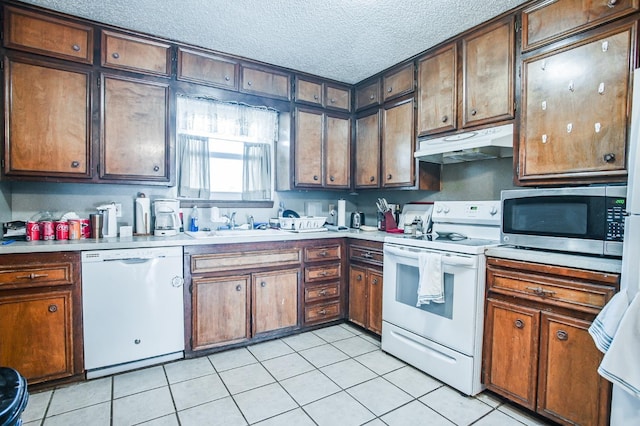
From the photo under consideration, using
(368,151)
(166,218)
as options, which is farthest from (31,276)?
(368,151)

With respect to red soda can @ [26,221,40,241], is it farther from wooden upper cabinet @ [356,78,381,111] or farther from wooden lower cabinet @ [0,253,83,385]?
wooden upper cabinet @ [356,78,381,111]

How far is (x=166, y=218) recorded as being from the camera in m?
2.79

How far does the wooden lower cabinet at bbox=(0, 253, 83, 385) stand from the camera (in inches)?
79.0

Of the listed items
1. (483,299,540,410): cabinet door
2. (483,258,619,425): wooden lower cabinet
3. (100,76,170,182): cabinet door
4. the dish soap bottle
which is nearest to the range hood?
(483,258,619,425): wooden lower cabinet

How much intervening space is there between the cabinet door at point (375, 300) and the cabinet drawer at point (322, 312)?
1.26 feet

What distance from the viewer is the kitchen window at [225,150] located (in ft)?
10.0

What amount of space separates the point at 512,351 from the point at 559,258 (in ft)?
2.03

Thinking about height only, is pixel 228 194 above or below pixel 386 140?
below

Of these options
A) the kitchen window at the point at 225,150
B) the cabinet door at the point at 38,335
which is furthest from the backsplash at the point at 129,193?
the cabinet door at the point at 38,335

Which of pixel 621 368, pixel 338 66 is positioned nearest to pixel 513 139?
pixel 621 368

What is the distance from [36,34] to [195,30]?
1.04 meters

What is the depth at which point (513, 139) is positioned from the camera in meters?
2.27

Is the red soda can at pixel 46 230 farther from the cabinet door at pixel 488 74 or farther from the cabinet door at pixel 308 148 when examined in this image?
the cabinet door at pixel 488 74

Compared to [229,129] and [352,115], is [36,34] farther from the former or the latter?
[352,115]
